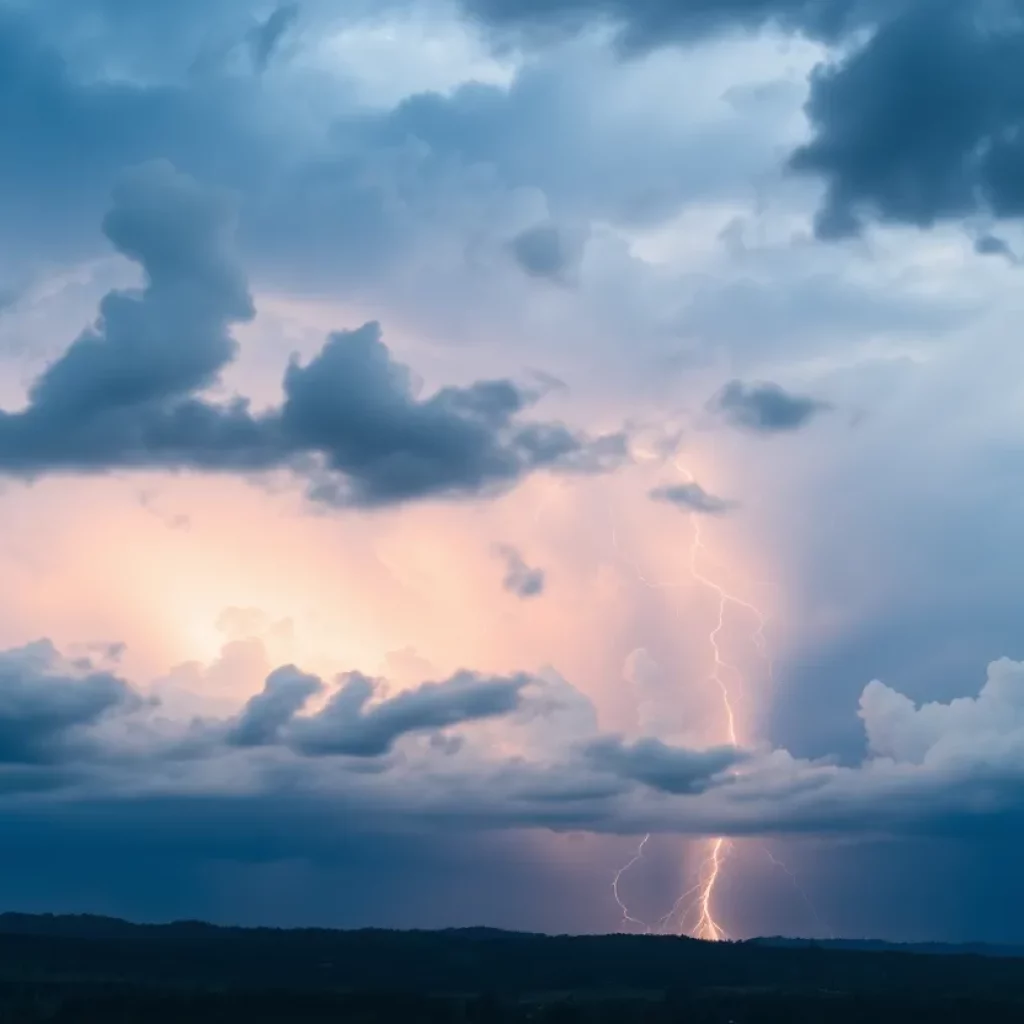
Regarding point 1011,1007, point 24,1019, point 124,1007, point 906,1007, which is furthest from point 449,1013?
point 1011,1007

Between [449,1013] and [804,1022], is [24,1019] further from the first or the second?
[804,1022]

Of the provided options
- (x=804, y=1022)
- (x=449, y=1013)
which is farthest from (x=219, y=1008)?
(x=804, y=1022)

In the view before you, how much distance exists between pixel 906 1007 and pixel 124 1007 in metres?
101

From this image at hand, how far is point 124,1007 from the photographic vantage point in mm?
175125

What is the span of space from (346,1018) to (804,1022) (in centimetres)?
5835

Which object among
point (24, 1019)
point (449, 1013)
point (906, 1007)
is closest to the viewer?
point (24, 1019)

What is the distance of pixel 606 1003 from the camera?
640 ft

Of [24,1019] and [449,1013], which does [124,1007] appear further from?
[449,1013]

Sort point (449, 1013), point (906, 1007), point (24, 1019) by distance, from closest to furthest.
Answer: point (24, 1019)
point (449, 1013)
point (906, 1007)

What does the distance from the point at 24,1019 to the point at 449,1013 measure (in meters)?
50.3

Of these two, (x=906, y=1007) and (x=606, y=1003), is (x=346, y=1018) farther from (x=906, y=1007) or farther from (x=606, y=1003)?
(x=906, y=1007)

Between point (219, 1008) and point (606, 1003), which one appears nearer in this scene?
point (219, 1008)

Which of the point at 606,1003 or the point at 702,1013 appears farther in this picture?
the point at 606,1003

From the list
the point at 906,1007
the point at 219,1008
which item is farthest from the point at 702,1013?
the point at 219,1008
